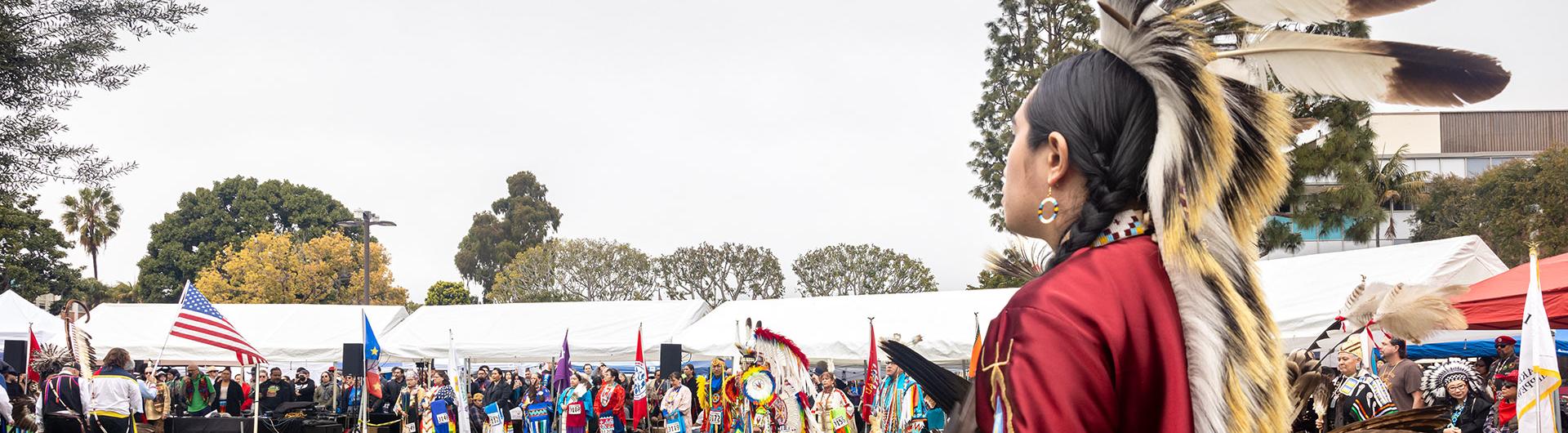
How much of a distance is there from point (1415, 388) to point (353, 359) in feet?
63.8

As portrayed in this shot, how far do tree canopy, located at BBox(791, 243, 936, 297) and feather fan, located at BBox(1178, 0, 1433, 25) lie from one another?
46.7 metres

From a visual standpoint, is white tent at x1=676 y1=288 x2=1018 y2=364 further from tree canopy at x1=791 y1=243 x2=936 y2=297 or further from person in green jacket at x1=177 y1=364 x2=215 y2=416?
tree canopy at x1=791 y1=243 x2=936 y2=297

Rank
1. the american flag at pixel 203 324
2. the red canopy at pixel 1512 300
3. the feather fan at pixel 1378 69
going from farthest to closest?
the american flag at pixel 203 324
the red canopy at pixel 1512 300
the feather fan at pixel 1378 69

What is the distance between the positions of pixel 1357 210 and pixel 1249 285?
845 inches

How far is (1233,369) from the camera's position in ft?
4.38

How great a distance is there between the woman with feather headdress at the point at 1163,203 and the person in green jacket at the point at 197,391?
23.7 meters

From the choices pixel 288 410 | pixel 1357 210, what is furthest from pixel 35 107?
pixel 1357 210

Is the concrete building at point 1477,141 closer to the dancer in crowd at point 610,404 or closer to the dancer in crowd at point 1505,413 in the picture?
the dancer in crowd at point 610,404

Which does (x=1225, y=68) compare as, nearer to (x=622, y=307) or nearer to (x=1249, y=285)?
(x=1249, y=285)

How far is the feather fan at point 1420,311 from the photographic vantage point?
3.72 m

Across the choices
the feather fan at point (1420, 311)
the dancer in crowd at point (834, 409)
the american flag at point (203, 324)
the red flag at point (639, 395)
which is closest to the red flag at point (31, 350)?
the american flag at point (203, 324)

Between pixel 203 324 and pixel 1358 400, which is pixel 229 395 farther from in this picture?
pixel 1358 400

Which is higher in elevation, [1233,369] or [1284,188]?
[1284,188]

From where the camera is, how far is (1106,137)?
1383 mm
